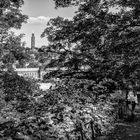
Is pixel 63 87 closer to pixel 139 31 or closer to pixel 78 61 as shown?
pixel 139 31

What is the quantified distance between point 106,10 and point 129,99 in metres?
4.59

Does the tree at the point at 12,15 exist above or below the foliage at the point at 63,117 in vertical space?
above

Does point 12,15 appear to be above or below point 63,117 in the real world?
above

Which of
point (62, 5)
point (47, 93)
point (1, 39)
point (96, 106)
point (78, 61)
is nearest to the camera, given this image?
point (47, 93)

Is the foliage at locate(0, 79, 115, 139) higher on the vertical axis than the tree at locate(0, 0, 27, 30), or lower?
lower

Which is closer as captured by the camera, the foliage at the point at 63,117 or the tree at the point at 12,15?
the foliage at the point at 63,117

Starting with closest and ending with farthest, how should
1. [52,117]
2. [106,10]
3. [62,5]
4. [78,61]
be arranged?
[52,117] → [62,5] → [106,10] → [78,61]

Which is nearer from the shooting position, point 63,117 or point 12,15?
point 63,117

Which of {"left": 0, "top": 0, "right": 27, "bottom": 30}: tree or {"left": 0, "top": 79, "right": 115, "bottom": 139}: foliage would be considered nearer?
{"left": 0, "top": 79, "right": 115, "bottom": 139}: foliage

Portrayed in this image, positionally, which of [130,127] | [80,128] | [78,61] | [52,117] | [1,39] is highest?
[1,39]

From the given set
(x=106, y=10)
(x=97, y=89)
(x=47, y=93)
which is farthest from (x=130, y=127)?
(x=106, y=10)

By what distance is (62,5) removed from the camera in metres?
10.7

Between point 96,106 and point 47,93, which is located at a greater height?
point 47,93

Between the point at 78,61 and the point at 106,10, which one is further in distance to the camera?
the point at 78,61
